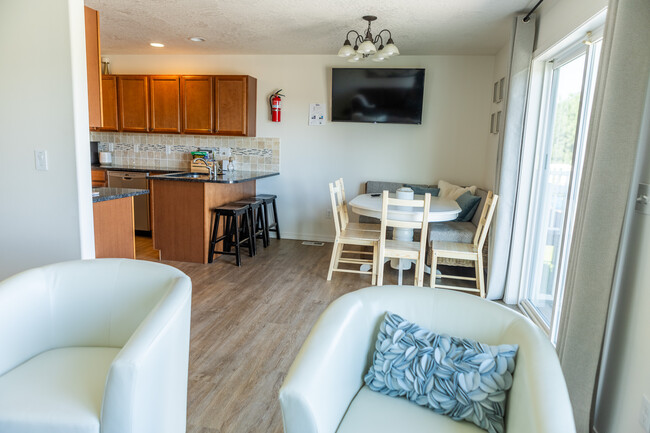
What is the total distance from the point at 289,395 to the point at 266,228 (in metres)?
4.36

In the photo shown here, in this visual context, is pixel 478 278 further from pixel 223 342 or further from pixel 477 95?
pixel 477 95

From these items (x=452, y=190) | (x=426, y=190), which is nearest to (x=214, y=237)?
(x=426, y=190)

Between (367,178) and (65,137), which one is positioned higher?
(65,137)

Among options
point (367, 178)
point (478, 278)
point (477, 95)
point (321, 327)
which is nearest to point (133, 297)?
point (321, 327)

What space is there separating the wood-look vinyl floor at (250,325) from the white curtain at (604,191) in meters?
1.30

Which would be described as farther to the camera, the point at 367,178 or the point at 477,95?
the point at 367,178

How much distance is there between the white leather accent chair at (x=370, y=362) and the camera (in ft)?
3.48

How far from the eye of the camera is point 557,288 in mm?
2686

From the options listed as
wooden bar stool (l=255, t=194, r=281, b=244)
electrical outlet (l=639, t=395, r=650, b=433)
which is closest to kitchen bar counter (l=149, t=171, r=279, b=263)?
wooden bar stool (l=255, t=194, r=281, b=244)

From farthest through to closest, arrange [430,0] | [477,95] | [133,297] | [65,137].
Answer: [477,95] → [430,0] → [65,137] → [133,297]

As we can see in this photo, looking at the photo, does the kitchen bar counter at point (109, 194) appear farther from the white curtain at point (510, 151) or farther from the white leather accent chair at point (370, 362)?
the white curtain at point (510, 151)

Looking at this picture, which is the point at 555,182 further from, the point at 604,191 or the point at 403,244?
the point at 604,191

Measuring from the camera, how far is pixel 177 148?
596 centimetres

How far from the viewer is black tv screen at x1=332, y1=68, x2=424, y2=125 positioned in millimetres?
5137
